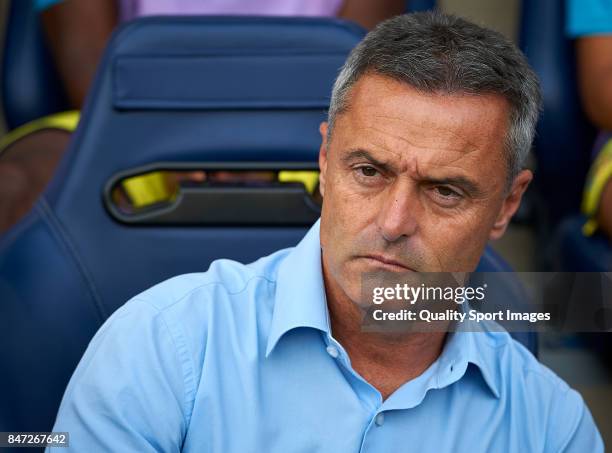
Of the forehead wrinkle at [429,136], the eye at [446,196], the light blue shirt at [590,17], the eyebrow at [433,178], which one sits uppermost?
the forehead wrinkle at [429,136]

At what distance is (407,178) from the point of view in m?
1.16

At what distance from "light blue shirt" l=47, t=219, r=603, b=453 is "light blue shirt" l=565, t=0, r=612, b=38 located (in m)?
1.02

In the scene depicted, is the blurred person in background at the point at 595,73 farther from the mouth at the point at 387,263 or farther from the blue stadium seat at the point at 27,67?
the mouth at the point at 387,263

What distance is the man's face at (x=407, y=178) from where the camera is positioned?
1.15 m

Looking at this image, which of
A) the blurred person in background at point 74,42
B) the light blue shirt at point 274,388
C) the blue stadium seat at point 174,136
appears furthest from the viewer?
the blurred person in background at point 74,42

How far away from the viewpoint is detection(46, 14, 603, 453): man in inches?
44.8

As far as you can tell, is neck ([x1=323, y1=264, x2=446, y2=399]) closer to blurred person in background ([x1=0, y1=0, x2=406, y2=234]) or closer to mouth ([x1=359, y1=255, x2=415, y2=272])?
mouth ([x1=359, y1=255, x2=415, y2=272])

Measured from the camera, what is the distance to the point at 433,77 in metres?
1.16

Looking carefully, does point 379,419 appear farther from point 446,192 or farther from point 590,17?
point 590,17

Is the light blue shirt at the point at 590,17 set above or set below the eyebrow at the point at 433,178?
below

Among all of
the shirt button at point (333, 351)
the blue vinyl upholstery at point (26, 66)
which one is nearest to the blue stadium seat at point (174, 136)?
the shirt button at point (333, 351)

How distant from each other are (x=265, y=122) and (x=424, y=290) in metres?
0.43

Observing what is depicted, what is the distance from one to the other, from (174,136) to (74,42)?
0.78 metres

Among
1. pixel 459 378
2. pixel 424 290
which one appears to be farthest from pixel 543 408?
pixel 424 290
